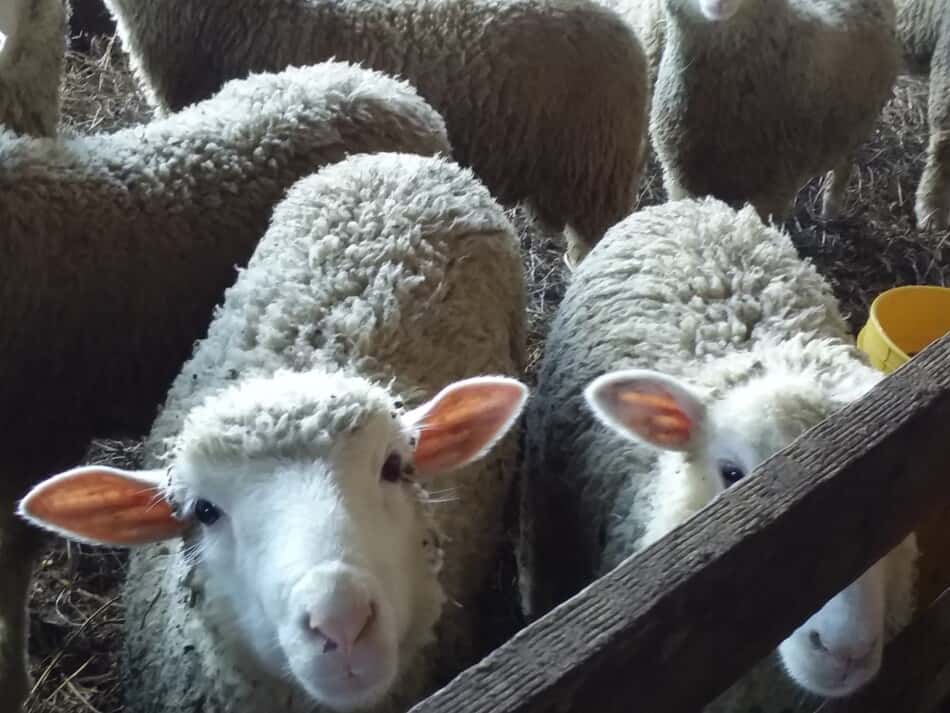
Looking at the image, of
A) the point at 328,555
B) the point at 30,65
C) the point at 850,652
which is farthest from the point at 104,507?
the point at 30,65

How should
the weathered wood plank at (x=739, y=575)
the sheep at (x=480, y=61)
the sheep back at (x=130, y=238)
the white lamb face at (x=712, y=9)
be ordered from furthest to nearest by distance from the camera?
1. the white lamb face at (x=712, y=9)
2. the sheep at (x=480, y=61)
3. the sheep back at (x=130, y=238)
4. the weathered wood plank at (x=739, y=575)

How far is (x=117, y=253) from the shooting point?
252 centimetres

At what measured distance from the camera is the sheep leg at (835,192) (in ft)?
15.3

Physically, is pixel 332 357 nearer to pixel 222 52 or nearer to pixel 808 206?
pixel 222 52

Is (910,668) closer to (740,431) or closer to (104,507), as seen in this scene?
(740,431)

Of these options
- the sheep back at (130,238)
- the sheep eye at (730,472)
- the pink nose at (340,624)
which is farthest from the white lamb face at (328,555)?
the sheep back at (130,238)

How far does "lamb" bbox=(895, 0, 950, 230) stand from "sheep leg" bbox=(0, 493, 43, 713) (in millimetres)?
4019

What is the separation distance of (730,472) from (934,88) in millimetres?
3872

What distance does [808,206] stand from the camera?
4.87 meters

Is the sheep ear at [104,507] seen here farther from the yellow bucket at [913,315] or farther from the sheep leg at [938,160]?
the sheep leg at [938,160]

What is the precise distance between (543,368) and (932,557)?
1.02m

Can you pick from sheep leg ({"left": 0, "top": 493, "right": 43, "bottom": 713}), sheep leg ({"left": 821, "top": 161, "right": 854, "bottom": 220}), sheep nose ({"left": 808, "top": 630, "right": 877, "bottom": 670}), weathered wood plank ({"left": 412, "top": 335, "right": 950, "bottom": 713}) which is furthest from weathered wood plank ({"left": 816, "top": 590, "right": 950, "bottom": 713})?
sheep leg ({"left": 821, "top": 161, "right": 854, "bottom": 220})

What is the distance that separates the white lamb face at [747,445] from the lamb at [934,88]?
3.33 m

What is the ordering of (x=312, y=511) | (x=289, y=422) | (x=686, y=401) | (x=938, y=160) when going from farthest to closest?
(x=938, y=160) → (x=686, y=401) → (x=289, y=422) → (x=312, y=511)
